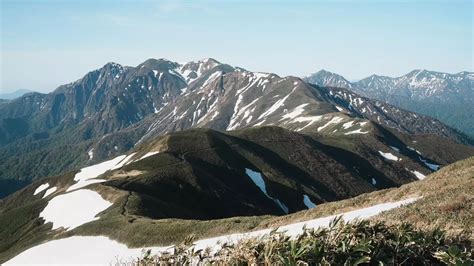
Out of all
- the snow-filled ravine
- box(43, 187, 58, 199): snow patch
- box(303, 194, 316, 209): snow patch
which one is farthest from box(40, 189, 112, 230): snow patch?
box(303, 194, 316, 209): snow patch

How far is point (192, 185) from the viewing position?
105m

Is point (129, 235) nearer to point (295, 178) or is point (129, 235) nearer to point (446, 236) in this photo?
point (446, 236)

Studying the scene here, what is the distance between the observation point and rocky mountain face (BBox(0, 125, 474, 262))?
66188 millimetres

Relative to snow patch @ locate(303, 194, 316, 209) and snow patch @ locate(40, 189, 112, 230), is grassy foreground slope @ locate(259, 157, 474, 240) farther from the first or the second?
snow patch @ locate(303, 194, 316, 209)

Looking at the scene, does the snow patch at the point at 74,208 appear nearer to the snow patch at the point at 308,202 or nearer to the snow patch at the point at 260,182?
the snow patch at the point at 260,182

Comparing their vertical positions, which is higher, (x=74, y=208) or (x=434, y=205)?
(x=434, y=205)

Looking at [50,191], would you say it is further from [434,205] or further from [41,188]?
[434,205]

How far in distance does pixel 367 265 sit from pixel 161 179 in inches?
3764

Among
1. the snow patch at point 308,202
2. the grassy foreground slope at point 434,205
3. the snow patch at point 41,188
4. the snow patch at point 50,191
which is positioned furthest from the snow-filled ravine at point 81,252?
the snow patch at point 41,188

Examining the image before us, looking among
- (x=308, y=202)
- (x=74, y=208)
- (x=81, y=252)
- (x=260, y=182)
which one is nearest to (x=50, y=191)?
(x=74, y=208)

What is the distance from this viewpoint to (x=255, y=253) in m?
8.99

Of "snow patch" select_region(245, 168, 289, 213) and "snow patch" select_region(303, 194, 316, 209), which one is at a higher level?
"snow patch" select_region(245, 168, 289, 213)

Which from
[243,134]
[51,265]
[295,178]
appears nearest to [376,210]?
[51,265]

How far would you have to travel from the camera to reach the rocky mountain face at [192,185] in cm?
6619
